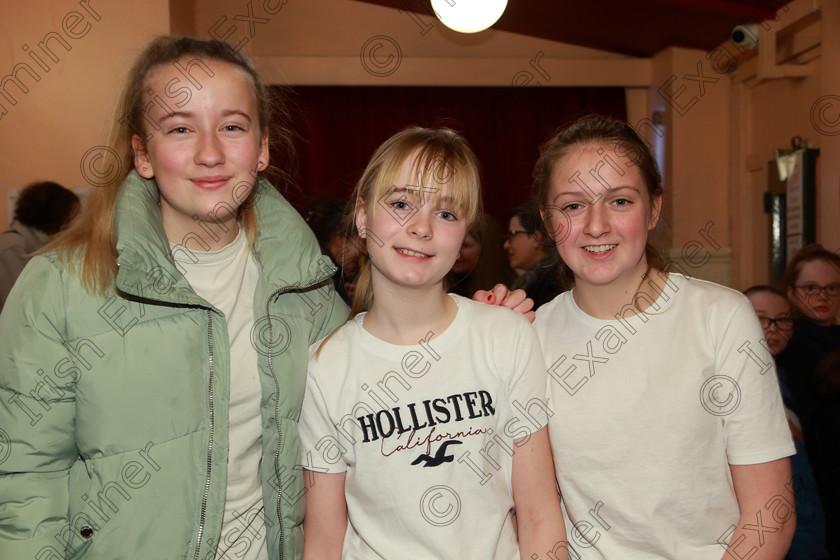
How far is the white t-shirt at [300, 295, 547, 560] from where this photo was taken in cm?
124

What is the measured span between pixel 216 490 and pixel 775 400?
1029 millimetres

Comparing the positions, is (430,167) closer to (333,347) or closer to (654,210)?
(333,347)

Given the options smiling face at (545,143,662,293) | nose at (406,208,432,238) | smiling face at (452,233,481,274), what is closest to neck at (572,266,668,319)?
smiling face at (545,143,662,293)

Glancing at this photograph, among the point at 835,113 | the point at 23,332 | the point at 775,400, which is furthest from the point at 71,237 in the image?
the point at 835,113

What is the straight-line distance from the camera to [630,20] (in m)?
4.79

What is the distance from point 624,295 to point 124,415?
971 mm

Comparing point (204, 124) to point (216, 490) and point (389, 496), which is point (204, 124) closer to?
point (216, 490)

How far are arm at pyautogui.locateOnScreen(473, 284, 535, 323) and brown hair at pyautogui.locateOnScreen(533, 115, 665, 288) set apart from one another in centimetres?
15

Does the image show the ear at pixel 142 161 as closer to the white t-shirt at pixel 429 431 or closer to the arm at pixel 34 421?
the arm at pixel 34 421

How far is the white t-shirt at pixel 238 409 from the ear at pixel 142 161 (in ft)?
0.51

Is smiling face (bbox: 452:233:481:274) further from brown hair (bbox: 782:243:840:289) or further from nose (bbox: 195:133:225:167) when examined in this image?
nose (bbox: 195:133:225:167)

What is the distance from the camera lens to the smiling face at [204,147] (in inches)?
50.9

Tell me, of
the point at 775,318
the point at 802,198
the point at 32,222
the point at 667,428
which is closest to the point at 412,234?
the point at 667,428

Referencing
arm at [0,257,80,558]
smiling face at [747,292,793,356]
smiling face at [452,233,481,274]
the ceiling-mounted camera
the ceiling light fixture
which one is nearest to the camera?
arm at [0,257,80,558]
